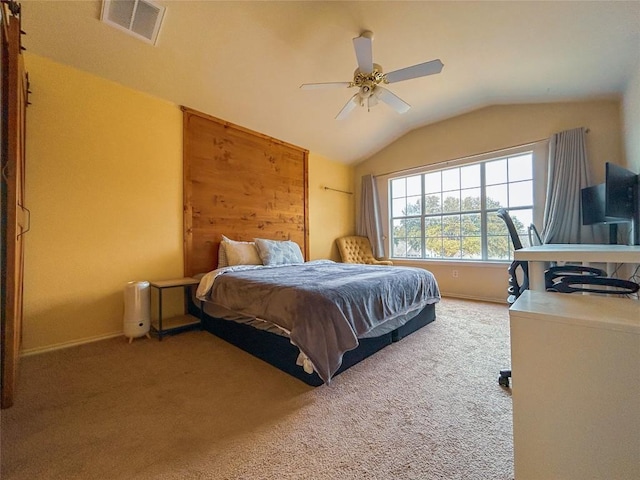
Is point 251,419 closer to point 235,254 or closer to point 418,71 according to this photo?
point 235,254

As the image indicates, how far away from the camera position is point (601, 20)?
1962mm

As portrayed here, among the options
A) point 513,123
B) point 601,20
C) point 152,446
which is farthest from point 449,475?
point 513,123

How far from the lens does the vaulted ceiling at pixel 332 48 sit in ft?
→ 6.70

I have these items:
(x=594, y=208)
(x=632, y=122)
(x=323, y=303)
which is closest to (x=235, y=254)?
(x=323, y=303)

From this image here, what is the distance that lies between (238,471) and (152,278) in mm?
2360

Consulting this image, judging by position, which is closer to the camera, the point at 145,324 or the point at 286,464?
the point at 286,464

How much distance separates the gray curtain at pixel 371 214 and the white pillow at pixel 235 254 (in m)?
2.52

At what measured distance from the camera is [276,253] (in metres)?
3.32

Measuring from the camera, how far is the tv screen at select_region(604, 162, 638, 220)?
80.0 inches

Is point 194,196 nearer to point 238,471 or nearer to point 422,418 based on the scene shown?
point 238,471

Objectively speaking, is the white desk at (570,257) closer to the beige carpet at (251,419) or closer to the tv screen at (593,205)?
the beige carpet at (251,419)

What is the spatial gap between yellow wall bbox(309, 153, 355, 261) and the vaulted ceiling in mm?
1484

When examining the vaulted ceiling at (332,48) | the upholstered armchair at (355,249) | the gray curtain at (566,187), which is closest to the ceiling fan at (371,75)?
the vaulted ceiling at (332,48)

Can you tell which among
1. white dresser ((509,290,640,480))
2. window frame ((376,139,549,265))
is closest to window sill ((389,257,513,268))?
window frame ((376,139,549,265))
